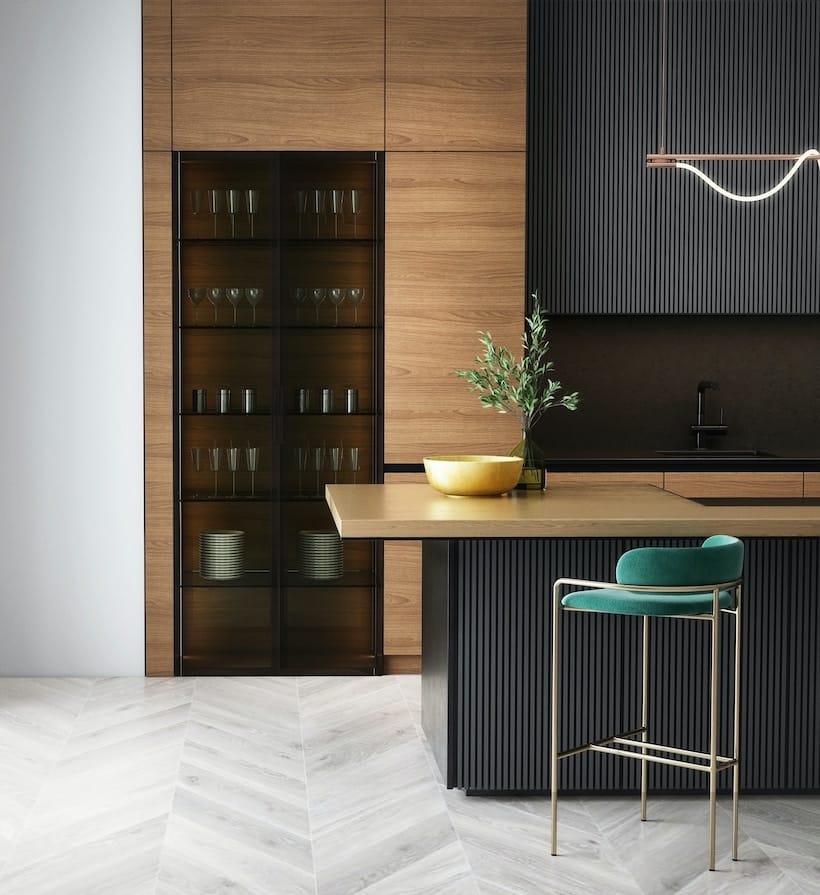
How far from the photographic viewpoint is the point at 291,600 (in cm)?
498

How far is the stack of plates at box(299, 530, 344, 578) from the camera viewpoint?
16.3ft

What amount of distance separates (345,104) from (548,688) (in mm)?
2670

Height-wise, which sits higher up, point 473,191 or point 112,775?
point 473,191

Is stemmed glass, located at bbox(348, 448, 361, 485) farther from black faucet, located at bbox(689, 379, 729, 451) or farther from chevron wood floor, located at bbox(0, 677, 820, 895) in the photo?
black faucet, located at bbox(689, 379, 729, 451)

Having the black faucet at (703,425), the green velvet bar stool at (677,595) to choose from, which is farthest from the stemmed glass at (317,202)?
the green velvet bar stool at (677,595)

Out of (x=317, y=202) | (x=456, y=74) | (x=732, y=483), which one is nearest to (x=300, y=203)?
(x=317, y=202)

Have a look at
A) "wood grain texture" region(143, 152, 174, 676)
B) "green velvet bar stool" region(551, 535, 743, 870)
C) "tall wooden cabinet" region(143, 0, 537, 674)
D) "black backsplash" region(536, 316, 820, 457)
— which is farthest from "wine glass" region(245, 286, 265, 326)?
"green velvet bar stool" region(551, 535, 743, 870)

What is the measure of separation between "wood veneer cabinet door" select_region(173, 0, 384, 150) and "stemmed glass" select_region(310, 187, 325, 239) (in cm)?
19

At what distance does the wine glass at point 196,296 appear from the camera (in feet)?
16.0

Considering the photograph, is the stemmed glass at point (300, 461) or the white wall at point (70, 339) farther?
the stemmed glass at point (300, 461)

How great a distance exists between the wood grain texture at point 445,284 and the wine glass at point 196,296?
31.3 inches

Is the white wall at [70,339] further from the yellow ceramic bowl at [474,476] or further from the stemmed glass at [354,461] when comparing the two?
the yellow ceramic bowl at [474,476]

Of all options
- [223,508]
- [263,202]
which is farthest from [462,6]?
[223,508]

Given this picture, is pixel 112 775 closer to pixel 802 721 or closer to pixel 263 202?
pixel 802 721
